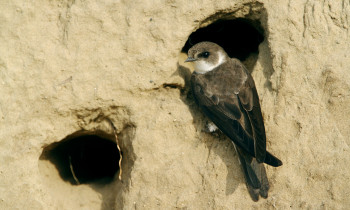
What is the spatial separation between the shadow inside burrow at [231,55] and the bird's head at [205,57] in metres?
0.09

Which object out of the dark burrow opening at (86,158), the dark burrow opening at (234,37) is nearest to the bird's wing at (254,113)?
the dark burrow opening at (234,37)

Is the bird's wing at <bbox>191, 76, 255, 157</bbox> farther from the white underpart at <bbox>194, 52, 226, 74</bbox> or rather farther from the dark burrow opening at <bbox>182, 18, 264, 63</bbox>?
the dark burrow opening at <bbox>182, 18, 264, 63</bbox>

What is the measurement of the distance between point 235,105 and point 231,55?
867 mm

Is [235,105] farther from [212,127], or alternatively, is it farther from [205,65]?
[205,65]

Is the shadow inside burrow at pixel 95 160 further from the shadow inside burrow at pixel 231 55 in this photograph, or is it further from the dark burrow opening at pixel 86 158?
the shadow inside burrow at pixel 231 55

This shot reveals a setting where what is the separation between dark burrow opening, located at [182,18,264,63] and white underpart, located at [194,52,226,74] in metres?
0.25

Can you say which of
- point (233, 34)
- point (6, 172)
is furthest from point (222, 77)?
point (6, 172)

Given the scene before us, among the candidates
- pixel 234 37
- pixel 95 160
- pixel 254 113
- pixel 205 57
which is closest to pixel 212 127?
pixel 254 113

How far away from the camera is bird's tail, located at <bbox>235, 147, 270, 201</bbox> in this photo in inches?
121

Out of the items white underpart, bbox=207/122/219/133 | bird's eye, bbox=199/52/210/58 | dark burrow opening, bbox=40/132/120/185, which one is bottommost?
dark burrow opening, bbox=40/132/120/185

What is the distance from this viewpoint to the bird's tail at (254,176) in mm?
3074

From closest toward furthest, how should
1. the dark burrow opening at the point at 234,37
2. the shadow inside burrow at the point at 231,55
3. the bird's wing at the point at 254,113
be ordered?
1. the bird's wing at the point at 254,113
2. the shadow inside burrow at the point at 231,55
3. the dark burrow opening at the point at 234,37

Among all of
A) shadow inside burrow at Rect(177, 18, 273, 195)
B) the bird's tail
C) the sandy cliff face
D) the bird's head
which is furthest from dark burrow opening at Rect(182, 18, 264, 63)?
the bird's tail

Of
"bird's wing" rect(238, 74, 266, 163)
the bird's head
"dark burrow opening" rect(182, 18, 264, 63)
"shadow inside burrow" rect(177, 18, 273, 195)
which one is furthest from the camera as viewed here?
"dark burrow opening" rect(182, 18, 264, 63)
